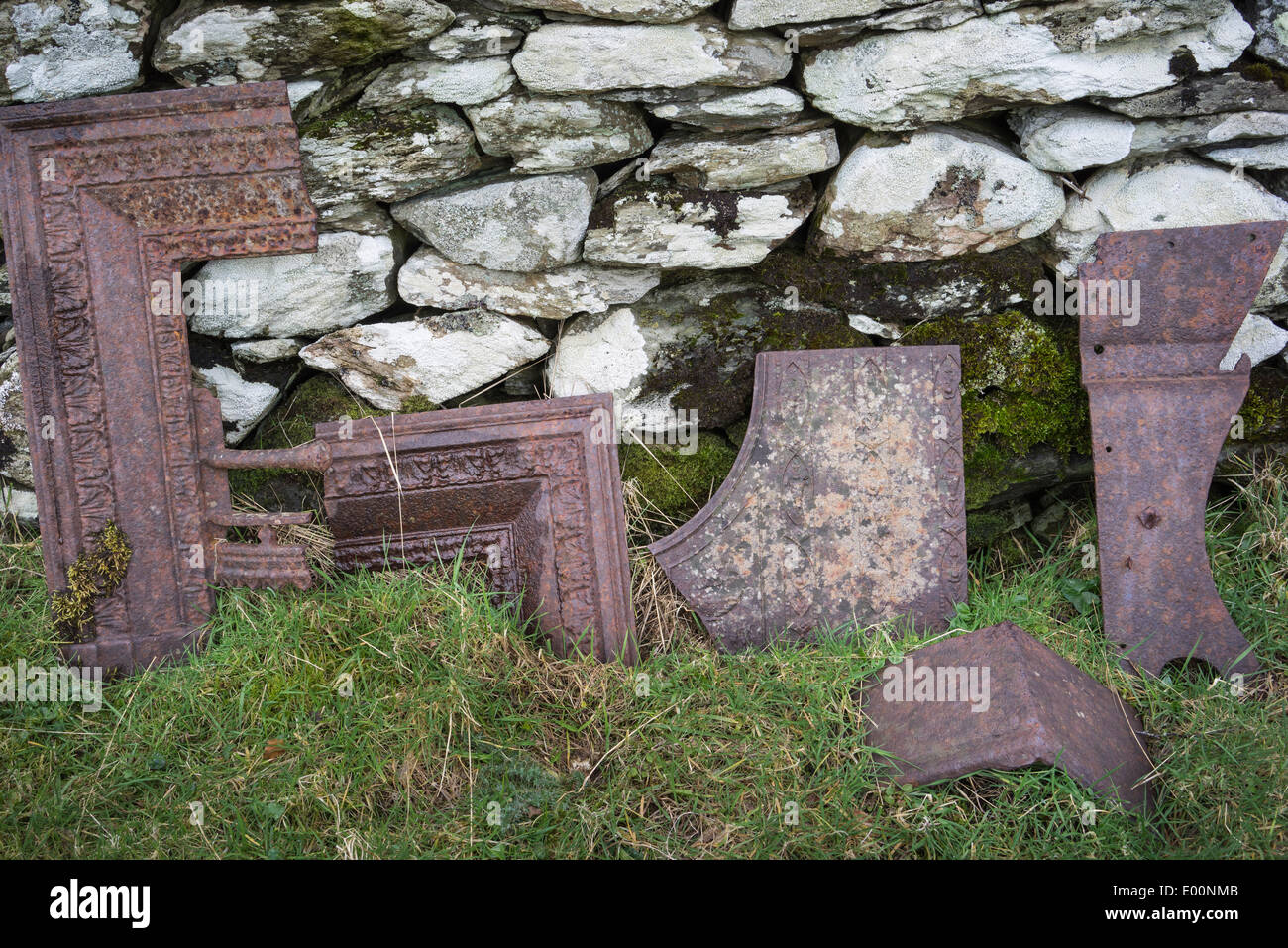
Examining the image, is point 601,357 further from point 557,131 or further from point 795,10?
point 795,10

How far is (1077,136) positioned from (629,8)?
1.38 meters

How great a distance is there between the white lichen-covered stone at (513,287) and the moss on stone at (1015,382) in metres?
1.00

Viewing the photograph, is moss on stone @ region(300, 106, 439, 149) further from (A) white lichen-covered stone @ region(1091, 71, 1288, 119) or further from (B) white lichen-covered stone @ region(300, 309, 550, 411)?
(A) white lichen-covered stone @ region(1091, 71, 1288, 119)

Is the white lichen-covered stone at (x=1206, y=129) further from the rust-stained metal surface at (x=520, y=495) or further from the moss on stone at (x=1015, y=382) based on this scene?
the rust-stained metal surface at (x=520, y=495)

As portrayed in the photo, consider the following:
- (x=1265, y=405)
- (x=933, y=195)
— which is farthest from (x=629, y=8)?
(x=1265, y=405)

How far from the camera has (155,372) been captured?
255cm

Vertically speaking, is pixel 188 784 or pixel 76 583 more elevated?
pixel 76 583

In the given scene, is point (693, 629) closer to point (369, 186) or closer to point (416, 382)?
point (416, 382)

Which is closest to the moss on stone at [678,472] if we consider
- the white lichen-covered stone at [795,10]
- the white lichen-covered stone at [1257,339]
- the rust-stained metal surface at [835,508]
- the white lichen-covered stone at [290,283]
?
the rust-stained metal surface at [835,508]

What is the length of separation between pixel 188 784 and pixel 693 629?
1.45 m

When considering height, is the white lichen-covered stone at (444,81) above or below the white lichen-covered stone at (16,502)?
above

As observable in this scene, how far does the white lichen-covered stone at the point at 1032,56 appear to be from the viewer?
8.07 ft

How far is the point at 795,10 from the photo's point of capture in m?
2.45
